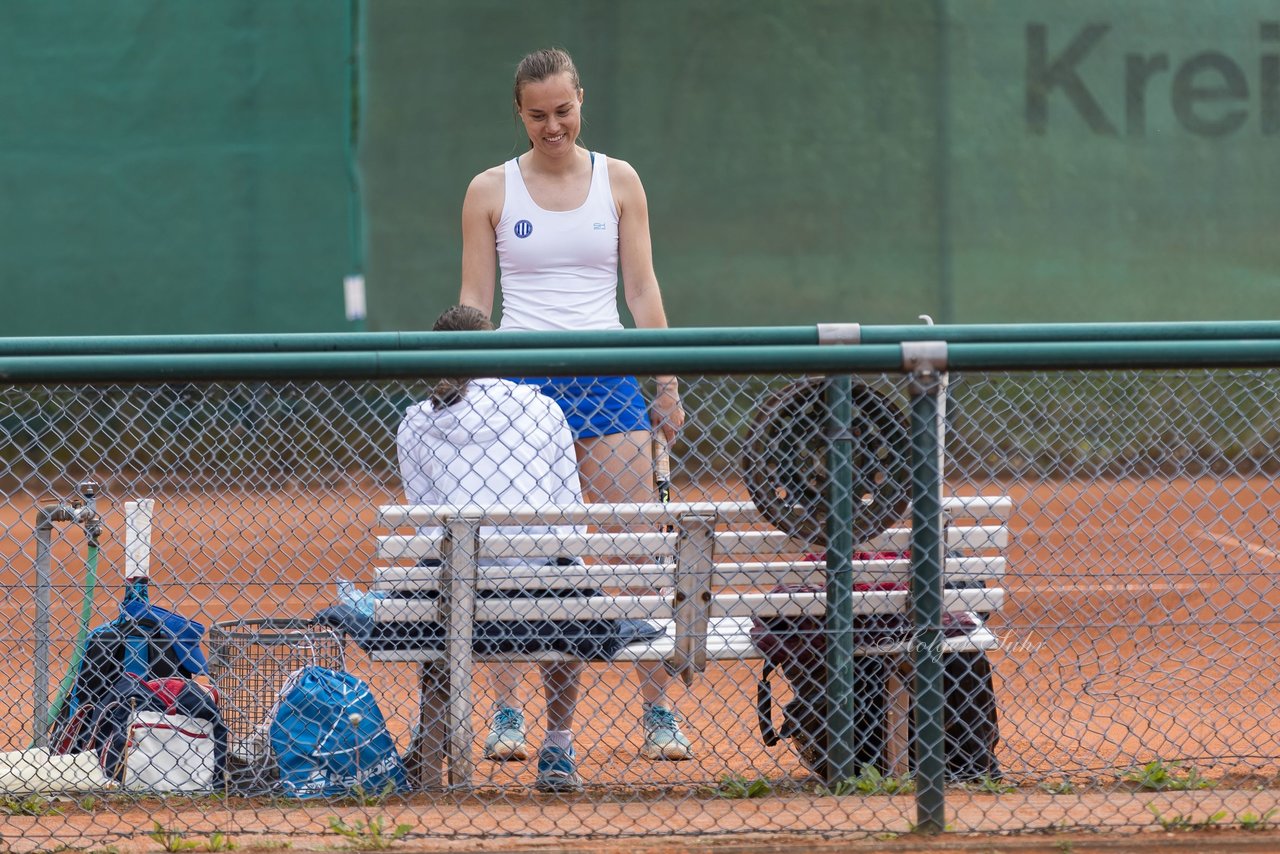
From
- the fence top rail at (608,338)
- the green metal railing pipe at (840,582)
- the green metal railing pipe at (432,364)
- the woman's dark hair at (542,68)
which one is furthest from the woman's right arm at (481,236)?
the green metal railing pipe at (840,582)

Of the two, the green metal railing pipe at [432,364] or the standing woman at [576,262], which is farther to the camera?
the standing woman at [576,262]

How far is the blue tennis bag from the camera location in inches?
142

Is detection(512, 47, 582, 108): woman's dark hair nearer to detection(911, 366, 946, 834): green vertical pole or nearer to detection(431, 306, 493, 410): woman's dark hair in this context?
detection(431, 306, 493, 410): woman's dark hair

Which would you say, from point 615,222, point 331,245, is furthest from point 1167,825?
point 331,245

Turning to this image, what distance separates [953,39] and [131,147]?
584 centimetres

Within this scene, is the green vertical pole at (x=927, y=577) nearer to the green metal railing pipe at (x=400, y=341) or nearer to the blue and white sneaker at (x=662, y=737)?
the green metal railing pipe at (x=400, y=341)

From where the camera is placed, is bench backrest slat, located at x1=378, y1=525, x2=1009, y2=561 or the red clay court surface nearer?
the red clay court surface

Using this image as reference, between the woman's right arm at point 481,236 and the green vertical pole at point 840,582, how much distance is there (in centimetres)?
119

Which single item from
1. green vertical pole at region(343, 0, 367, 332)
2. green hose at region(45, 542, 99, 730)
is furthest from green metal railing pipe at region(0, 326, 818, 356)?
green vertical pole at region(343, 0, 367, 332)

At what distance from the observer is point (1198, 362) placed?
3.06m

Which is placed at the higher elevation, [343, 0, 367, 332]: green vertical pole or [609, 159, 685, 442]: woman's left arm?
[343, 0, 367, 332]: green vertical pole

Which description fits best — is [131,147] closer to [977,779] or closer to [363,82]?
[363,82]

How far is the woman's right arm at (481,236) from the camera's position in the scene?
13.5 ft

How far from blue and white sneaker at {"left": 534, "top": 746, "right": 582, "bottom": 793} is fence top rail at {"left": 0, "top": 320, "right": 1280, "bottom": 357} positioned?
3.60 ft
